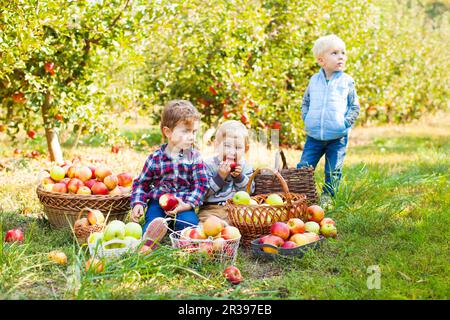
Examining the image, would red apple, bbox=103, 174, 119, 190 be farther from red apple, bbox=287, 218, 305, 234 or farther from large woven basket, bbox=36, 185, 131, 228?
red apple, bbox=287, 218, 305, 234

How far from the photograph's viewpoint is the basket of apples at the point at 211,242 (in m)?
3.22

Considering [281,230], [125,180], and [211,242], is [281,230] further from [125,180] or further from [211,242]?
[125,180]

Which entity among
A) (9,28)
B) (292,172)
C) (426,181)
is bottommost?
(426,181)

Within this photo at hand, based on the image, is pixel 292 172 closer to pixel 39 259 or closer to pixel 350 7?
pixel 39 259

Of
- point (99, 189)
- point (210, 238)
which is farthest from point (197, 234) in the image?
point (99, 189)

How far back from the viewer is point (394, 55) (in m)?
12.8

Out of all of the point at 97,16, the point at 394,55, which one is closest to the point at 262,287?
the point at 97,16

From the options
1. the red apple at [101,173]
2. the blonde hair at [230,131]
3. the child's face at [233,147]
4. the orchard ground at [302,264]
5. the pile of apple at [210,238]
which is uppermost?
the blonde hair at [230,131]

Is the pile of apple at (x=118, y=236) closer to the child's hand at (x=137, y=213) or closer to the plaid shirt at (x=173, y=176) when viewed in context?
the child's hand at (x=137, y=213)

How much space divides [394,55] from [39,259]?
37.1 ft

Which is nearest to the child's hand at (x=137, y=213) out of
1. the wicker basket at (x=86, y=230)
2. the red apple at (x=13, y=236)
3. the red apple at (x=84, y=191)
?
the wicker basket at (x=86, y=230)

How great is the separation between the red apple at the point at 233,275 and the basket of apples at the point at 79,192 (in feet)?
3.89

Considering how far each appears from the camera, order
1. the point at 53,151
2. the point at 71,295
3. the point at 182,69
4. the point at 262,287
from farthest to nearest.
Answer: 1. the point at 182,69
2. the point at 53,151
3. the point at 262,287
4. the point at 71,295

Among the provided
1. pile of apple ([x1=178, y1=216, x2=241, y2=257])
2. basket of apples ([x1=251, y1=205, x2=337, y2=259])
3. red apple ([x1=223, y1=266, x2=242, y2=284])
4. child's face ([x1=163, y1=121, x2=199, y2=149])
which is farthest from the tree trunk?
red apple ([x1=223, y1=266, x2=242, y2=284])
